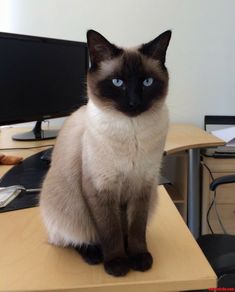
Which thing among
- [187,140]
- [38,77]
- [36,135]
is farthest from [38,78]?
[187,140]

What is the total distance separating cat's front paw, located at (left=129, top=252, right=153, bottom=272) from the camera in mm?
798

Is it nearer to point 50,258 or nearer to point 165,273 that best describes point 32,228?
point 50,258

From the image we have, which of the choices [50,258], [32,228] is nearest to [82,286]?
[50,258]

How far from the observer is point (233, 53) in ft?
8.34

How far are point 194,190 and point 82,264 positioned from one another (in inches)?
56.2

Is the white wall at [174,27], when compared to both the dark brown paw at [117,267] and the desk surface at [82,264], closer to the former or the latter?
the desk surface at [82,264]

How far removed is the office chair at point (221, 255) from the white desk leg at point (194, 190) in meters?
0.77

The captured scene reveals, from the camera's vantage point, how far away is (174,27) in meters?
2.50

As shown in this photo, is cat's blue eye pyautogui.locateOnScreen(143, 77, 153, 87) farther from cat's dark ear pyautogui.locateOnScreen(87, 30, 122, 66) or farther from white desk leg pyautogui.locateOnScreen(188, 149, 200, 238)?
white desk leg pyautogui.locateOnScreen(188, 149, 200, 238)

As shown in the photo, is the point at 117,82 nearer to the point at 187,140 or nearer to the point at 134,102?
the point at 134,102

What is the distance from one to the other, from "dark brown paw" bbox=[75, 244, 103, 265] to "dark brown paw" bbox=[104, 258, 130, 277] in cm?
5

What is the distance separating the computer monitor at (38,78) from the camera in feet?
5.59

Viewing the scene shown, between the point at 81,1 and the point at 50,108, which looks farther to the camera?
the point at 81,1

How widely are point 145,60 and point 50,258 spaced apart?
531 mm
